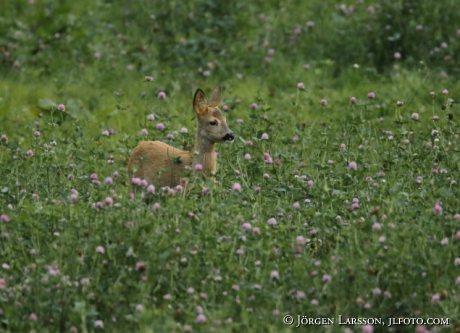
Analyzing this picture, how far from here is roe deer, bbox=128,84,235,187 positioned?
320 inches

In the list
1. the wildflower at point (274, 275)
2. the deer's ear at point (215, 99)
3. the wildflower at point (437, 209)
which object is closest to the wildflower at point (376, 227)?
the wildflower at point (437, 209)

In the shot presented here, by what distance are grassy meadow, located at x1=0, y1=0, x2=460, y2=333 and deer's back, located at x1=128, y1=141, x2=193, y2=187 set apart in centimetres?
22

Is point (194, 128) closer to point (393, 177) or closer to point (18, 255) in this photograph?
point (393, 177)

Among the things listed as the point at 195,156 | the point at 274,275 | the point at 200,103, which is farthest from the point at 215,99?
the point at 274,275

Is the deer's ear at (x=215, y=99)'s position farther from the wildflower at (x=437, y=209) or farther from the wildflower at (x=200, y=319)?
the wildflower at (x=200, y=319)

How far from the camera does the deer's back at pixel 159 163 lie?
320 inches

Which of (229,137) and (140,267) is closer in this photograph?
(140,267)

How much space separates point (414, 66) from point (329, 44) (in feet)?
4.29

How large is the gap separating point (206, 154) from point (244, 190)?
1.00 meters

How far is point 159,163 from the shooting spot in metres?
8.20

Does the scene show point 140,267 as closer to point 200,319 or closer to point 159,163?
point 200,319

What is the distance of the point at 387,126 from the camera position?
1062cm

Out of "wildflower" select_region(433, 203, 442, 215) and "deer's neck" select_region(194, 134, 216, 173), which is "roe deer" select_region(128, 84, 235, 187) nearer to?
"deer's neck" select_region(194, 134, 216, 173)

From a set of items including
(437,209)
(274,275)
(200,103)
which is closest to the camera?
(274,275)
